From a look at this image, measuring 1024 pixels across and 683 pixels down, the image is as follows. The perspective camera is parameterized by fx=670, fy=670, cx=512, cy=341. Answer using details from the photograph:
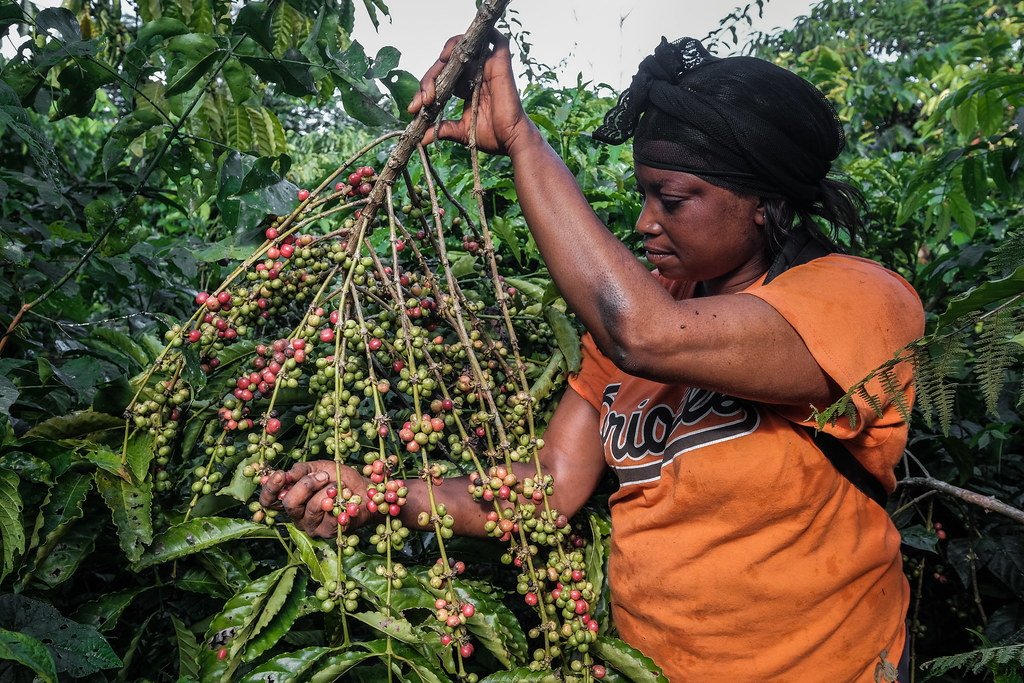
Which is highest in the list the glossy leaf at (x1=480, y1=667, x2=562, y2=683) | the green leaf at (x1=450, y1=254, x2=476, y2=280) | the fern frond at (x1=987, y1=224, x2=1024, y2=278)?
the green leaf at (x1=450, y1=254, x2=476, y2=280)

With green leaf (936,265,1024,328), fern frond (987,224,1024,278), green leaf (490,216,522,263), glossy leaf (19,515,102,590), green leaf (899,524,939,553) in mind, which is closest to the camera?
green leaf (936,265,1024,328)

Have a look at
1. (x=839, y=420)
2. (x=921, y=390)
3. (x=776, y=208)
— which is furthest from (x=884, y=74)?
(x=921, y=390)

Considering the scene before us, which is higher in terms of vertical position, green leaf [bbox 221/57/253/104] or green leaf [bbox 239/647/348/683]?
green leaf [bbox 221/57/253/104]

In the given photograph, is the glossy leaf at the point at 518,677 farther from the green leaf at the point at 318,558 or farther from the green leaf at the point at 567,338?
the green leaf at the point at 567,338

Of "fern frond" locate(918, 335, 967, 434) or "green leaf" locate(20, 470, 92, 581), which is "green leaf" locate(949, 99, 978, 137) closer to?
"fern frond" locate(918, 335, 967, 434)

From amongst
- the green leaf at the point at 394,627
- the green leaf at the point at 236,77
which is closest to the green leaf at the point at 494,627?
the green leaf at the point at 394,627

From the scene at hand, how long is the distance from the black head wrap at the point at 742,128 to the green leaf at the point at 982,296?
2.05 ft

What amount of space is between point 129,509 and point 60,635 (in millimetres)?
206

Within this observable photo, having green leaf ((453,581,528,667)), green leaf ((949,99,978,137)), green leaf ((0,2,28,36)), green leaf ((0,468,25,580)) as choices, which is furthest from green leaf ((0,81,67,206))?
green leaf ((949,99,978,137))

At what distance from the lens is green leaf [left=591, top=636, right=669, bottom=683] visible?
1162 millimetres

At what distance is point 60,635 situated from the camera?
3.48ft

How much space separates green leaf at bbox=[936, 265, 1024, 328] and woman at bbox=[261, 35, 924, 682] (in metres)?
0.35

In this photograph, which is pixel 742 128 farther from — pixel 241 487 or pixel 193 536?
pixel 193 536

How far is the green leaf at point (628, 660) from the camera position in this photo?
3.81 ft
